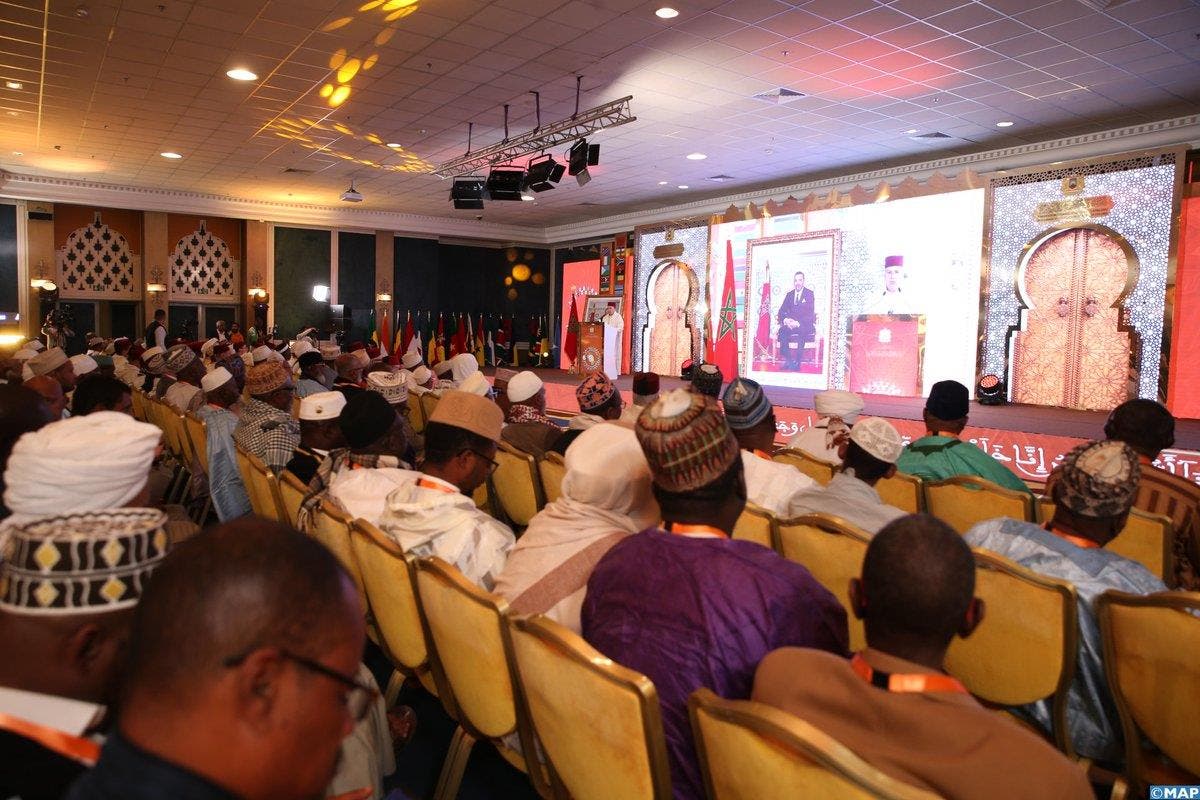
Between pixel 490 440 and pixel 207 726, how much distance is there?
1962 mm

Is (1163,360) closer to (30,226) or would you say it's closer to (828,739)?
(828,739)

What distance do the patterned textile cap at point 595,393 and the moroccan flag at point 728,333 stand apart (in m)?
10.2

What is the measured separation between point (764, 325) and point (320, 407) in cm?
1157

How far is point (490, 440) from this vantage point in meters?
2.71

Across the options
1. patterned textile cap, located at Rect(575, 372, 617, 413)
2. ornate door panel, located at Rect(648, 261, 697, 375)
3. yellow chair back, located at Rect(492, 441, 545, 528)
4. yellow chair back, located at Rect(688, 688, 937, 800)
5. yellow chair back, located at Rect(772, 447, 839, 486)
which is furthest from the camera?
ornate door panel, located at Rect(648, 261, 697, 375)

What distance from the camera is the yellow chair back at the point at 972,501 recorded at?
321 centimetres

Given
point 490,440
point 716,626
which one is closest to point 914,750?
point 716,626

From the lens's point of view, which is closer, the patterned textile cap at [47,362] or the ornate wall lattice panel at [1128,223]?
the patterned textile cap at [47,362]

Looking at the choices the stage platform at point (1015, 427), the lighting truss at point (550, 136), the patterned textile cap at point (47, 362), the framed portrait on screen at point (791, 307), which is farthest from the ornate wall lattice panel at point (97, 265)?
the framed portrait on screen at point (791, 307)

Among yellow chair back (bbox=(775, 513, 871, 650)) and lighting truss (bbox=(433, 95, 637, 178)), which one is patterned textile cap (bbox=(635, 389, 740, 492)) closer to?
yellow chair back (bbox=(775, 513, 871, 650))

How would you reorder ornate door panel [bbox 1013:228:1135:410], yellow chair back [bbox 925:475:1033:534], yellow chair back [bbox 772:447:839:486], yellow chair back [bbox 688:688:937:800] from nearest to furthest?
yellow chair back [bbox 688:688:937:800] < yellow chair back [bbox 925:475:1033:534] < yellow chair back [bbox 772:447:839:486] < ornate door panel [bbox 1013:228:1135:410]

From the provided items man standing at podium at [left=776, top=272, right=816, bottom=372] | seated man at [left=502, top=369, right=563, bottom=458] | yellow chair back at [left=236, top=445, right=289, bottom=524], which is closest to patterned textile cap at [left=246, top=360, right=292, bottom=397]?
yellow chair back at [left=236, top=445, right=289, bottom=524]

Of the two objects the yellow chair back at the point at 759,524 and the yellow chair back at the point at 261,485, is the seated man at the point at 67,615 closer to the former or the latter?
the yellow chair back at the point at 759,524

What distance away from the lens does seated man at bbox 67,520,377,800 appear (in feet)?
2.43
